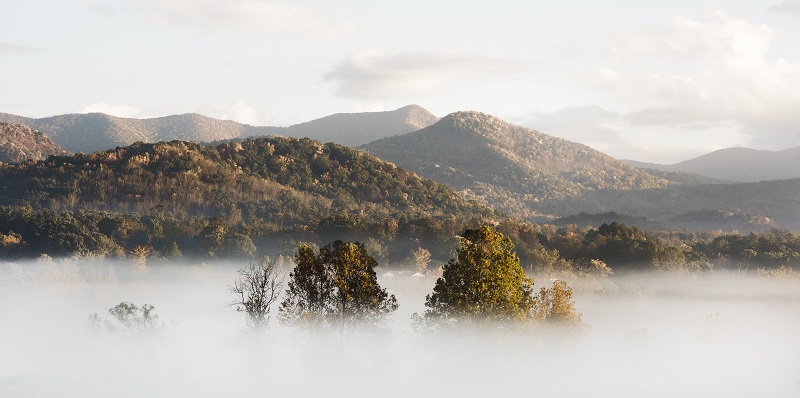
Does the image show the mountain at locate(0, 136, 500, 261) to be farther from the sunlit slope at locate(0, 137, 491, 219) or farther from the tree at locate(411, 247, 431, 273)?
the tree at locate(411, 247, 431, 273)

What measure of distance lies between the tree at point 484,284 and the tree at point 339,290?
5090 mm

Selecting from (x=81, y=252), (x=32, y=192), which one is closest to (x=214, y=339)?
(x=81, y=252)

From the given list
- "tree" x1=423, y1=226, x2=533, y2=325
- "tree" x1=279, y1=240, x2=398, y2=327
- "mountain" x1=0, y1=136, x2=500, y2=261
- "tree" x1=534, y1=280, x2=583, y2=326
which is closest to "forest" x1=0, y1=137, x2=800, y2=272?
"mountain" x1=0, y1=136, x2=500, y2=261

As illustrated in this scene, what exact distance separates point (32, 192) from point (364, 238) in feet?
261

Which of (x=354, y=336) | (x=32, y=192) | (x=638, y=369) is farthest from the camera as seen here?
(x=32, y=192)

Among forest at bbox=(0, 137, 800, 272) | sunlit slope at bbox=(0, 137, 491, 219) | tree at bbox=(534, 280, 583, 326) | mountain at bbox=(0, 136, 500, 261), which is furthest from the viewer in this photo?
sunlit slope at bbox=(0, 137, 491, 219)

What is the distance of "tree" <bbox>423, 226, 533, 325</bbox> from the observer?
48.4 metres

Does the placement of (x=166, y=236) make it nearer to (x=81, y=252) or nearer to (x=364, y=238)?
(x=81, y=252)

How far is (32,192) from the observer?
166 metres

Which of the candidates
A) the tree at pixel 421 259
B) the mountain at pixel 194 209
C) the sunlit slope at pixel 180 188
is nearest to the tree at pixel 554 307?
the tree at pixel 421 259

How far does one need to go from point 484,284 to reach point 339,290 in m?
10.3

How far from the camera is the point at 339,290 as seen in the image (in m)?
52.8

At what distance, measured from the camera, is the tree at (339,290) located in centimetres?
5238

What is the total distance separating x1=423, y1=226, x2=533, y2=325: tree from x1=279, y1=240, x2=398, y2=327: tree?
5.09 m
